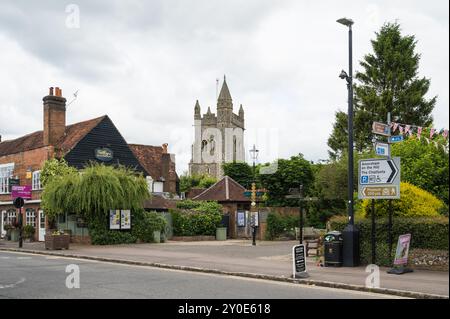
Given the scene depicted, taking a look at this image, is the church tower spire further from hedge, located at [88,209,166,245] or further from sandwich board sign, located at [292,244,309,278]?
sandwich board sign, located at [292,244,309,278]

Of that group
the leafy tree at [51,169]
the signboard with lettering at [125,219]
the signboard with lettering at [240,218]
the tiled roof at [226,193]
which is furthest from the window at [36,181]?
the signboard with lettering at [240,218]

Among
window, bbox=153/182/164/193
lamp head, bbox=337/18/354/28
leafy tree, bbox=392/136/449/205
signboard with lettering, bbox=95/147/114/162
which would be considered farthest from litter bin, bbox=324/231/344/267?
window, bbox=153/182/164/193

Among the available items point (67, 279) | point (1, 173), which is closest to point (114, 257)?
point (67, 279)

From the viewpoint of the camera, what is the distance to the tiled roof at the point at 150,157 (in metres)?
51.8

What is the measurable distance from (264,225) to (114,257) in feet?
54.1

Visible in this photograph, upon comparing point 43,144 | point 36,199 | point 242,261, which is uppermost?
point 43,144

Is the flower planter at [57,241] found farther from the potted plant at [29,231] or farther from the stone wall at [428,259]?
the stone wall at [428,259]

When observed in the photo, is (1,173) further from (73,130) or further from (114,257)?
(114,257)

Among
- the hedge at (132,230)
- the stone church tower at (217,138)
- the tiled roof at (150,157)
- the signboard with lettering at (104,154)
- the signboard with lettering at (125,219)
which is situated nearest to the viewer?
the hedge at (132,230)

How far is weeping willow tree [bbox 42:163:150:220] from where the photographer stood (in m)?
29.4

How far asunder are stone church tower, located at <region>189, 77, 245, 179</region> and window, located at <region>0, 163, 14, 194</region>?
287ft

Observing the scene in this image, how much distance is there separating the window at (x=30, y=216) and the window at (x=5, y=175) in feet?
12.2

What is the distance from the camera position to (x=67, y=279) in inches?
567

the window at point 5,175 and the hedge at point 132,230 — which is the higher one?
the window at point 5,175
